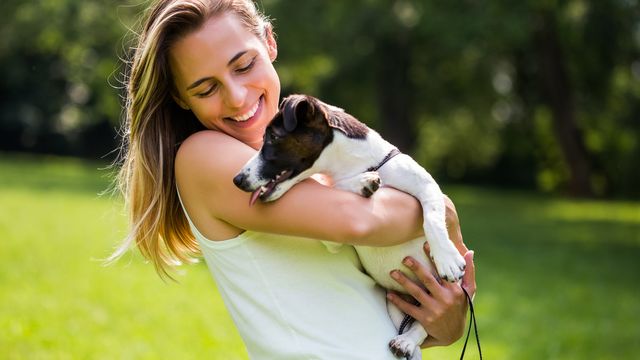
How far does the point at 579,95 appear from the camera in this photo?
28203mm

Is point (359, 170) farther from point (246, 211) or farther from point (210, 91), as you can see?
point (210, 91)

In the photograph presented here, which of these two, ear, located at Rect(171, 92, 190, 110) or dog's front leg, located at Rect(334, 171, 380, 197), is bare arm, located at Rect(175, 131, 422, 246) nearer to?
dog's front leg, located at Rect(334, 171, 380, 197)

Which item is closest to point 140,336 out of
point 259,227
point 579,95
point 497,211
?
point 259,227

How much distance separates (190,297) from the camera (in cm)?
873

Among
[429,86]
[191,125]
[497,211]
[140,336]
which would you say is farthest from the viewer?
[429,86]

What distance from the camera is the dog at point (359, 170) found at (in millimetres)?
2502

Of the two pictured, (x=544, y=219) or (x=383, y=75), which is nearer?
(x=544, y=219)

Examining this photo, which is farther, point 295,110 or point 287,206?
point 295,110

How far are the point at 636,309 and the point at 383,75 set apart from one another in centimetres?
1957

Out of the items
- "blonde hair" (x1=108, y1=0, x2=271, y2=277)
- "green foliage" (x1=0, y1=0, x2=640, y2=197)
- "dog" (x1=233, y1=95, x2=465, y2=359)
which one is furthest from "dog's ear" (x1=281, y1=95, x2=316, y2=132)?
"green foliage" (x1=0, y1=0, x2=640, y2=197)

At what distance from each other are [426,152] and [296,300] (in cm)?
3892

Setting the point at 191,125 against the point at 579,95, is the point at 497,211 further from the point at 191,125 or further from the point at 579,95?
the point at 191,125

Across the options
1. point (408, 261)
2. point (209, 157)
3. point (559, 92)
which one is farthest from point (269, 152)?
point (559, 92)

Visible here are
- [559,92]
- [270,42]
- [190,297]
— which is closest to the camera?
[270,42]
